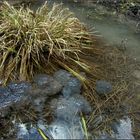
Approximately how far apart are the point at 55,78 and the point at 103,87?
0.53 meters

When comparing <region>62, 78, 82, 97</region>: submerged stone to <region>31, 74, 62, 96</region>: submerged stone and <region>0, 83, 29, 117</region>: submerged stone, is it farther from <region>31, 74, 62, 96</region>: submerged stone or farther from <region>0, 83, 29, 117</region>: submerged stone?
<region>0, 83, 29, 117</region>: submerged stone

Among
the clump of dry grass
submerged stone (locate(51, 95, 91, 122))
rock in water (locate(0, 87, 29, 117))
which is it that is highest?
the clump of dry grass

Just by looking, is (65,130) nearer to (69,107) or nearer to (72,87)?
(69,107)

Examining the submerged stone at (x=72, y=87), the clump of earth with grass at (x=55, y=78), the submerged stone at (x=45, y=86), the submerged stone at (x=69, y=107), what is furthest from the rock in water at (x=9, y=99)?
the submerged stone at (x=72, y=87)

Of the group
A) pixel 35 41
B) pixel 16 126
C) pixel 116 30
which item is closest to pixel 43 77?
pixel 35 41

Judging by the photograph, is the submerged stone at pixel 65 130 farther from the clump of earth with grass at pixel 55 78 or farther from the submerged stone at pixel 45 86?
the submerged stone at pixel 45 86

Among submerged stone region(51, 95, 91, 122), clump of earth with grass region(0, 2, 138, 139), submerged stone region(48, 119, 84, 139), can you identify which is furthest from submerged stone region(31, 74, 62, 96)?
submerged stone region(48, 119, 84, 139)

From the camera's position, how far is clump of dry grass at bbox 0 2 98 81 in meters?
3.79

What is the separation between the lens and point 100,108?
3.52m

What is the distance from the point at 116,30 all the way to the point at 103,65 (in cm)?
120

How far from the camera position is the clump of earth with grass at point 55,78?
3296mm

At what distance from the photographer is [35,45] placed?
12.6ft

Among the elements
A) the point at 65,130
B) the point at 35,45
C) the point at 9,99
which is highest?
the point at 35,45

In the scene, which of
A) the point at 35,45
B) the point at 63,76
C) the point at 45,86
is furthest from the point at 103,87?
the point at 35,45
